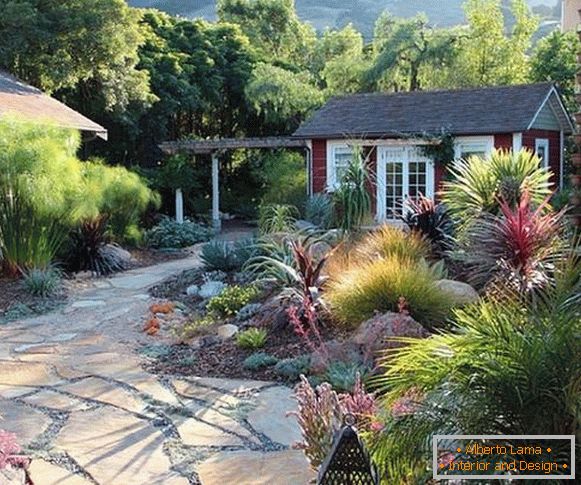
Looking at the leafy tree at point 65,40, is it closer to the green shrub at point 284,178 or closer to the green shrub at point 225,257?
the green shrub at point 284,178

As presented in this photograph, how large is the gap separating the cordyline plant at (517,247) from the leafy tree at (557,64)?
1679 centimetres

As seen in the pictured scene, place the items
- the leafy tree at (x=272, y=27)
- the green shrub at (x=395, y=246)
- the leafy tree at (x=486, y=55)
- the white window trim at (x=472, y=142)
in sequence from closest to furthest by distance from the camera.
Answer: the green shrub at (x=395, y=246)
the white window trim at (x=472, y=142)
the leafy tree at (x=486, y=55)
the leafy tree at (x=272, y=27)

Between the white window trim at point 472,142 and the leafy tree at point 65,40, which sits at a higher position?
the leafy tree at point 65,40

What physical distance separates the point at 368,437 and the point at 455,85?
85.1ft

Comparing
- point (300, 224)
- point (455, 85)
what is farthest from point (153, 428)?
point (455, 85)

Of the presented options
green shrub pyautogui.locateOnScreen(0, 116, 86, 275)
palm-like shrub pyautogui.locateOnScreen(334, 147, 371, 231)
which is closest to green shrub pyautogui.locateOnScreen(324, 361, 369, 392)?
palm-like shrub pyautogui.locateOnScreen(334, 147, 371, 231)

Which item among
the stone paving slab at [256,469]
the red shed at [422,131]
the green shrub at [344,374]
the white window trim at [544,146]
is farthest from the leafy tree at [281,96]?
the stone paving slab at [256,469]

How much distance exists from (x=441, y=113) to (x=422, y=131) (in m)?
1.11

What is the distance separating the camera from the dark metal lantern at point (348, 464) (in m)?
2.54

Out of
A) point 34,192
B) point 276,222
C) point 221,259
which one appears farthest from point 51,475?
point 276,222

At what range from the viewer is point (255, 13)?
35156mm

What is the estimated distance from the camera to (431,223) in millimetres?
9547

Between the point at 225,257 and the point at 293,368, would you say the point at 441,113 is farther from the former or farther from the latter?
the point at 293,368

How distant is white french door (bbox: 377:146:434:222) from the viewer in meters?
17.3
